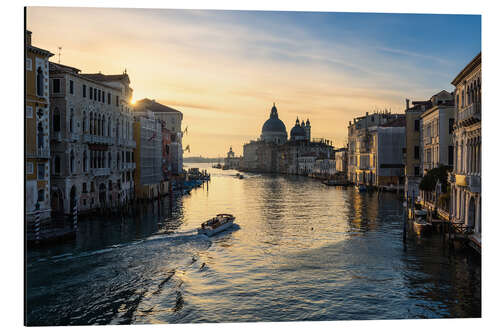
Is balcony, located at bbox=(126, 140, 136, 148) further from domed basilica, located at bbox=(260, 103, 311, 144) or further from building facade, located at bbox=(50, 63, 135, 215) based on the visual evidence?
domed basilica, located at bbox=(260, 103, 311, 144)

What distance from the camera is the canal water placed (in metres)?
9.91

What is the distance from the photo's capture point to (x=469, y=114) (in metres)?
13.7

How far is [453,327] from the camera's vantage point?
342 inches

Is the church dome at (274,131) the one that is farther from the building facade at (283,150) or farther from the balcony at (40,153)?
the balcony at (40,153)

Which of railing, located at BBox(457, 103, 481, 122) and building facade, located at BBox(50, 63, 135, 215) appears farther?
building facade, located at BBox(50, 63, 135, 215)

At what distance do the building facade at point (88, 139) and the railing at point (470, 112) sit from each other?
527 inches

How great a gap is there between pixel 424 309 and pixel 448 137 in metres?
16.4

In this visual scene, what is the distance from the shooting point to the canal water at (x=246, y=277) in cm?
991

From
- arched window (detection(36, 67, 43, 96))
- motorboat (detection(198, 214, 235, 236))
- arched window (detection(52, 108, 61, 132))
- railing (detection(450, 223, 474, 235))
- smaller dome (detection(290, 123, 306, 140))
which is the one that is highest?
smaller dome (detection(290, 123, 306, 140))

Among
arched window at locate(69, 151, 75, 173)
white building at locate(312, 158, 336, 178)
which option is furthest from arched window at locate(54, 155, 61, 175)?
white building at locate(312, 158, 336, 178)

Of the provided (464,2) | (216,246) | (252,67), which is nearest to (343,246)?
(216,246)

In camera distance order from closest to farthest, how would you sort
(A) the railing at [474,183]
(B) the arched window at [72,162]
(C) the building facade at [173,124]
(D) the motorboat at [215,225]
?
1. (A) the railing at [474,183]
2. (D) the motorboat at [215,225]
3. (B) the arched window at [72,162]
4. (C) the building facade at [173,124]

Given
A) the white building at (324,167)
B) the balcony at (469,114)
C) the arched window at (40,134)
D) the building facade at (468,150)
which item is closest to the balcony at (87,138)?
the arched window at (40,134)
